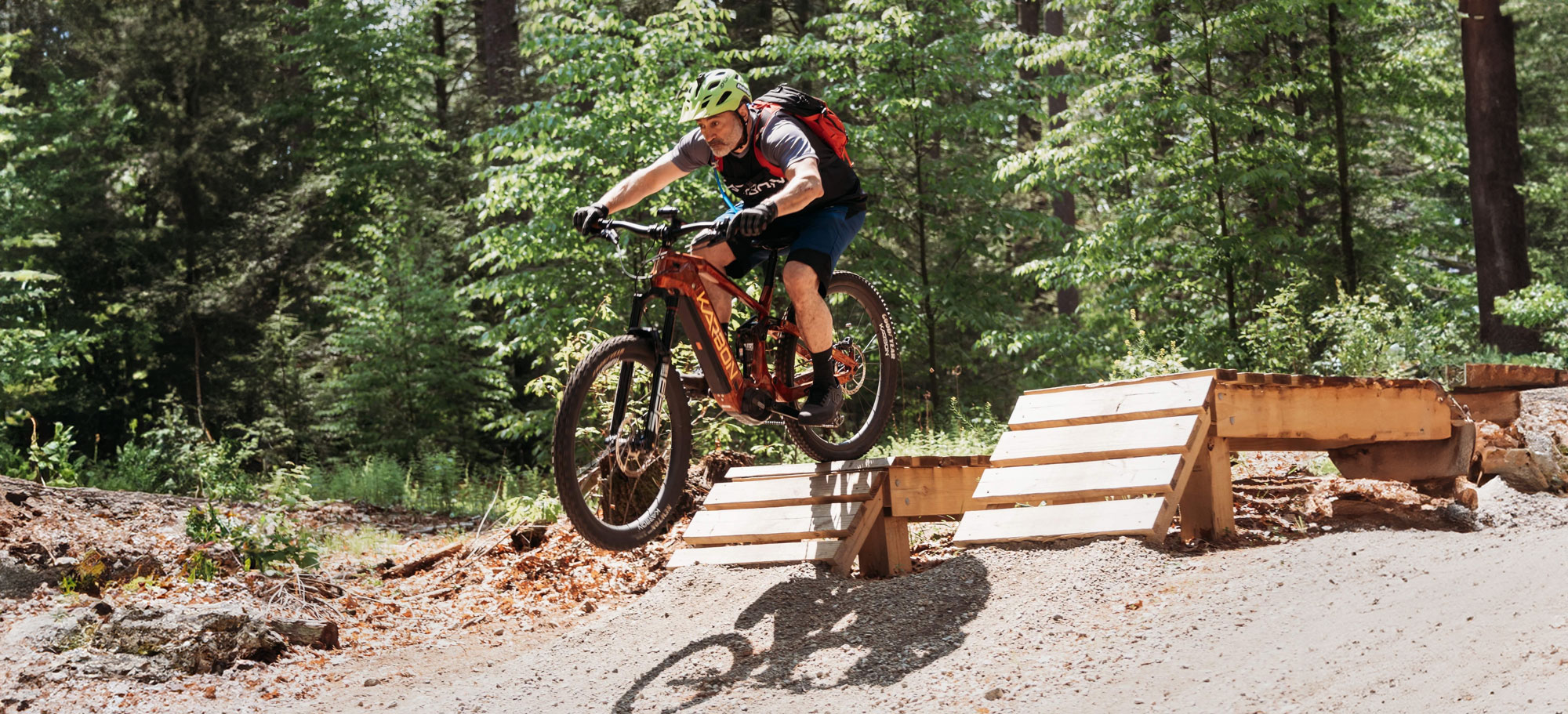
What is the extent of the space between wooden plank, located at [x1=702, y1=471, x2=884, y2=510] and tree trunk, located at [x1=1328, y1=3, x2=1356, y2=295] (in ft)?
31.0

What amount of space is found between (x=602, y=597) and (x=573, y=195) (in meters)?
7.10

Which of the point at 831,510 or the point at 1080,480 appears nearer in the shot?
the point at 1080,480

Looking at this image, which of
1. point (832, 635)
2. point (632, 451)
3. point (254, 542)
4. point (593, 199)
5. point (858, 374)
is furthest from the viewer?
point (593, 199)

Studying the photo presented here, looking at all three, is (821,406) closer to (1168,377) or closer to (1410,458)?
(1168,377)

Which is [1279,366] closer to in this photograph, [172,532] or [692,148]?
[692,148]

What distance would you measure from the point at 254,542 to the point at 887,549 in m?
3.65

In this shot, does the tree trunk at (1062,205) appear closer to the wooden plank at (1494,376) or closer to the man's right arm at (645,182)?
the wooden plank at (1494,376)

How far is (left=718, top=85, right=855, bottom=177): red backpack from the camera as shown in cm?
535

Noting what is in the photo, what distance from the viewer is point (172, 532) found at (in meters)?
7.58

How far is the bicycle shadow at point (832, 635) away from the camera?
4.64 metres

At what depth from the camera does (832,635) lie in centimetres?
507

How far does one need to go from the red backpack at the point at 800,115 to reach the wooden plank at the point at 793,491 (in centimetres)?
160

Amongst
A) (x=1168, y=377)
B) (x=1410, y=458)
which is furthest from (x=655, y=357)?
(x=1410, y=458)

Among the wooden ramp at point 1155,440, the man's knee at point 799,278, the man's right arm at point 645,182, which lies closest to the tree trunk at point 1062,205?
the wooden ramp at point 1155,440
